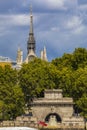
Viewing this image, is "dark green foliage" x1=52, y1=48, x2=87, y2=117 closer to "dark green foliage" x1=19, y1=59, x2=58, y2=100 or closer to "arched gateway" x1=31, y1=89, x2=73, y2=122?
"dark green foliage" x1=19, y1=59, x2=58, y2=100

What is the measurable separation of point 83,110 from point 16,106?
448 inches

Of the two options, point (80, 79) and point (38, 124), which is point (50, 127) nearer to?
point (38, 124)

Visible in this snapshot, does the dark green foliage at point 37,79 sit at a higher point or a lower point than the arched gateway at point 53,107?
higher

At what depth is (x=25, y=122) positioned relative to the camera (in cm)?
13100

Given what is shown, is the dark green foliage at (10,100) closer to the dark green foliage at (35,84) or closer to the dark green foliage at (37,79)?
the dark green foliage at (35,84)

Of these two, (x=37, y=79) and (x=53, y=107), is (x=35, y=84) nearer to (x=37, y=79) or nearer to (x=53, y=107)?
(x=37, y=79)

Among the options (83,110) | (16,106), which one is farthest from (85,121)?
(16,106)

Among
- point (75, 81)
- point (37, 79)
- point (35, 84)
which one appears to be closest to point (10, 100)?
point (35, 84)

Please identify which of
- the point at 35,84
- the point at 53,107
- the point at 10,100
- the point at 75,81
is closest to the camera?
the point at 53,107

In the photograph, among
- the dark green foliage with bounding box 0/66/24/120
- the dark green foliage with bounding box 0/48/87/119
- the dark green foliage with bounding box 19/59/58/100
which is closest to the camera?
the dark green foliage with bounding box 0/66/24/120

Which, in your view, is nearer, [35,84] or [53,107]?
[53,107]

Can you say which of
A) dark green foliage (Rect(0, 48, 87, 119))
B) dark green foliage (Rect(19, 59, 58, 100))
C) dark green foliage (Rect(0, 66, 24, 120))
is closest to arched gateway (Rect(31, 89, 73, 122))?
dark green foliage (Rect(0, 48, 87, 119))

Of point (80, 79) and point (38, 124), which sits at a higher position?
point (80, 79)

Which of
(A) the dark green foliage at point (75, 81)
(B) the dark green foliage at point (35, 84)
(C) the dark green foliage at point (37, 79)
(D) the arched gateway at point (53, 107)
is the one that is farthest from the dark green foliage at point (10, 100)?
(A) the dark green foliage at point (75, 81)
